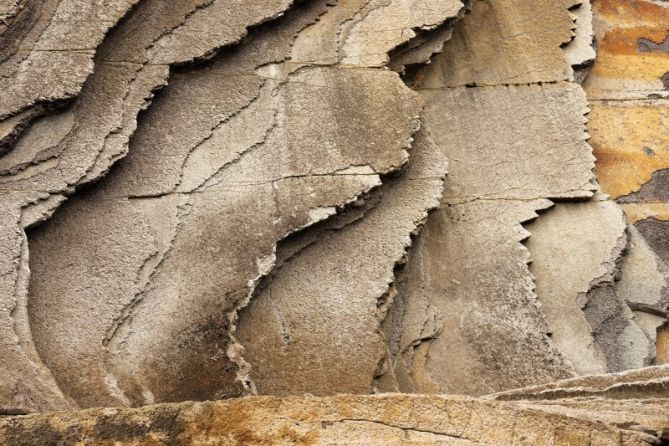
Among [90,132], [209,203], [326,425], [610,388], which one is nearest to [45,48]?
[90,132]

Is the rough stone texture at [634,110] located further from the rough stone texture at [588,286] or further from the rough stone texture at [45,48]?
the rough stone texture at [45,48]

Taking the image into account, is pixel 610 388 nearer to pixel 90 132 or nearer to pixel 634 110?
pixel 90 132

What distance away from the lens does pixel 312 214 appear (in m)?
3.76

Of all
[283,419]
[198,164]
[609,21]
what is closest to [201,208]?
[198,164]

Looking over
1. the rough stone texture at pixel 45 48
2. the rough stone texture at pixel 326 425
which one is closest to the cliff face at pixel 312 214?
the rough stone texture at pixel 45 48

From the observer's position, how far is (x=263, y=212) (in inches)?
147

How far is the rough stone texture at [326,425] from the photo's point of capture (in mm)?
2289

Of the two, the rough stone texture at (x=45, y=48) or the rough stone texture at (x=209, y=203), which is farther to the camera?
the rough stone texture at (x=45, y=48)

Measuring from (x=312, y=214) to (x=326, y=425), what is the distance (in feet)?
4.97

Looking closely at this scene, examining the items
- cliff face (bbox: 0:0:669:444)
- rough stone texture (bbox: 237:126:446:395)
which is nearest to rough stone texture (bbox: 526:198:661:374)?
cliff face (bbox: 0:0:669:444)

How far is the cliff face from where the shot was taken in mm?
3389

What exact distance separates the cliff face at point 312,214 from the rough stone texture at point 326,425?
1.25ft

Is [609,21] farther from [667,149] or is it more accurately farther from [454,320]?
[454,320]

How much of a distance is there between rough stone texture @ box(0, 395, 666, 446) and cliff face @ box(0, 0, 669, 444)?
1.25 feet
